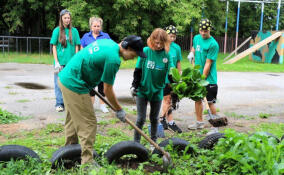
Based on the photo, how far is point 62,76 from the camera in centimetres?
363

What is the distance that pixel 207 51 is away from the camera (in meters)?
5.66

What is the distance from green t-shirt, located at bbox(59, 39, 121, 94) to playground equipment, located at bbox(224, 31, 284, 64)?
17.0 metres

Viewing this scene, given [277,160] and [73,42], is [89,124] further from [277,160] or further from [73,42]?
[73,42]

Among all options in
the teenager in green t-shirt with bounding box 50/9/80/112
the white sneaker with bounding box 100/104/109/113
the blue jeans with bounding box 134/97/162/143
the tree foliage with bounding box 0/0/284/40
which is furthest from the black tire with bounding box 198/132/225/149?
the tree foliage with bounding box 0/0/284/40

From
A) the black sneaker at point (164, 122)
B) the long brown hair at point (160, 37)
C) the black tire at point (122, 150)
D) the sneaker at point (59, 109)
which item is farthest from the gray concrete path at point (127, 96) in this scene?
the long brown hair at point (160, 37)

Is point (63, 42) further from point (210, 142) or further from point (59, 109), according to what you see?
point (210, 142)

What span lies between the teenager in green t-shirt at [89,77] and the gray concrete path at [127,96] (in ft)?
8.14

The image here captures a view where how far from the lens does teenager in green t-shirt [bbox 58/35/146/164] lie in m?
3.29

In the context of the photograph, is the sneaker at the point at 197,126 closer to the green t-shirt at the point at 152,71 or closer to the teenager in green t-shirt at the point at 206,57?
the teenager in green t-shirt at the point at 206,57

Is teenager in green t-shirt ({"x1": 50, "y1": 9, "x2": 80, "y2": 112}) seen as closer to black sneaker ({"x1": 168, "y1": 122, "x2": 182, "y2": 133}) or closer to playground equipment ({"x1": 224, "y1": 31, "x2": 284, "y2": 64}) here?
black sneaker ({"x1": 168, "y1": 122, "x2": 182, "y2": 133})

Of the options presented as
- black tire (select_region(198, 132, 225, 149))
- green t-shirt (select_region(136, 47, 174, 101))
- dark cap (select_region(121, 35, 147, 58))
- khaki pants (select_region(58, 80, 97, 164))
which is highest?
dark cap (select_region(121, 35, 147, 58))

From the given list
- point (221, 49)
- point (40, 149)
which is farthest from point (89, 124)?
point (221, 49)

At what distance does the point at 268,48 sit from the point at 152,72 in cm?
1794

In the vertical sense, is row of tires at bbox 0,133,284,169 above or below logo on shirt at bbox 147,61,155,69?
below
